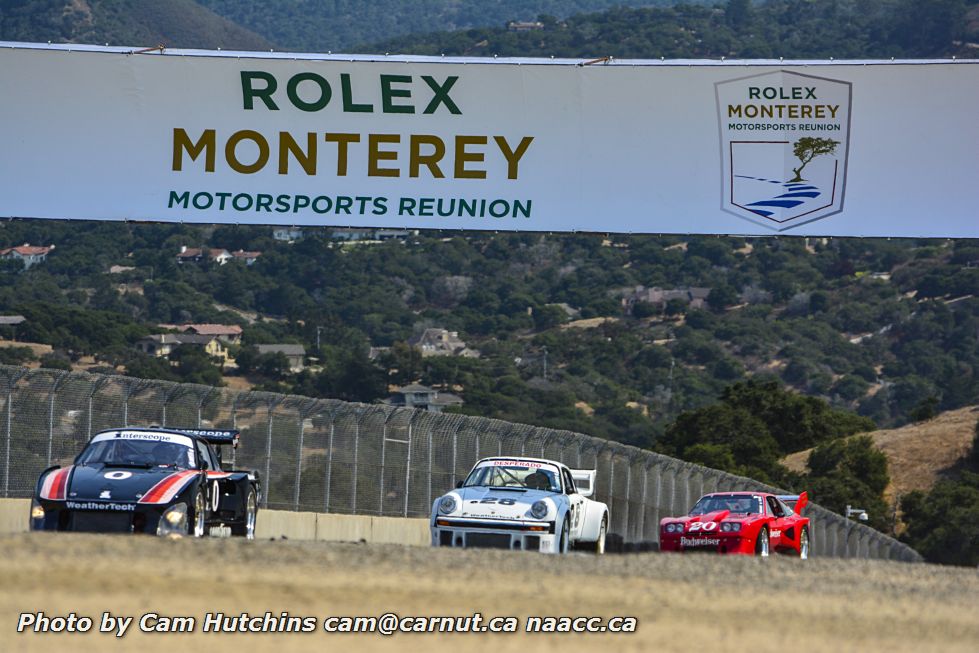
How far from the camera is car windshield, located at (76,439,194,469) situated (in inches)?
653

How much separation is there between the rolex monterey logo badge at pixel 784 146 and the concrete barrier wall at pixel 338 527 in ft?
22.1

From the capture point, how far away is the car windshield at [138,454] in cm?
1658

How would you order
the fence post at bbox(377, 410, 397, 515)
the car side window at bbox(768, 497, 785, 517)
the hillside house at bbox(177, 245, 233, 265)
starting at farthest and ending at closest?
the hillside house at bbox(177, 245, 233, 265), the fence post at bbox(377, 410, 397, 515), the car side window at bbox(768, 497, 785, 517)

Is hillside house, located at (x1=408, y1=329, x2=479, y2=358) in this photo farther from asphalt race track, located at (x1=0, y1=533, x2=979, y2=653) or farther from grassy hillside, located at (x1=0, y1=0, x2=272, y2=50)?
asphalt race track, located at (x1=0, y1=533, x2=979, y2=653)

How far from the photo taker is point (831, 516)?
116 ft

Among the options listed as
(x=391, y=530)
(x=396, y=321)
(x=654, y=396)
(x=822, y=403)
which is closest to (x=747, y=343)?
(x=654, y=396)

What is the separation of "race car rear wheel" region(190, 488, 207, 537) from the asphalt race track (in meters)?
2.65

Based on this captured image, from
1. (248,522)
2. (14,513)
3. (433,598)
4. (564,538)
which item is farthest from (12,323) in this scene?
(433,598)

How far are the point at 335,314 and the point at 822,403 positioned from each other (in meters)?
50.2

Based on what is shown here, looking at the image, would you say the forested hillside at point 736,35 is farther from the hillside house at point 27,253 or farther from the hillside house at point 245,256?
the hillside house at point 27,253

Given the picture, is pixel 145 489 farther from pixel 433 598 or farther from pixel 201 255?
pixel 201 255

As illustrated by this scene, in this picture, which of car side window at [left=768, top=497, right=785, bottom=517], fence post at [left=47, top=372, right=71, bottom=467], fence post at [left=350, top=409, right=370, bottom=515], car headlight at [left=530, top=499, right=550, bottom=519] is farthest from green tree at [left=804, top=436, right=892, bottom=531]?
fence post at [left=47, top=372, right=71, bottom=467]

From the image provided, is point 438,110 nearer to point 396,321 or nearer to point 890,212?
point 890,212

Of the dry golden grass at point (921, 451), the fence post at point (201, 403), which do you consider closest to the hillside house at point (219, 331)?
the dry golden grass at point (921, 451)
